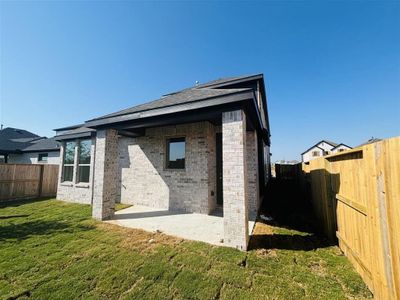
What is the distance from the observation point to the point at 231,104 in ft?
12.5

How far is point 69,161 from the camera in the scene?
882 centimetres

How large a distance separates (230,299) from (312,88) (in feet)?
53.1

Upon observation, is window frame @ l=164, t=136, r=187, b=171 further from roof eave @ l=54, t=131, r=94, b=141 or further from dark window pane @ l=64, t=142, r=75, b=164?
dark window pane @ l=64, t=142, r=75, b=164

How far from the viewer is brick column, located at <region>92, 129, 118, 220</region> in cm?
548

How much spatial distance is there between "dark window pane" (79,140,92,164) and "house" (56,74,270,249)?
2cm

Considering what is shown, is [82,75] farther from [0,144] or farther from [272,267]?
[0,144]

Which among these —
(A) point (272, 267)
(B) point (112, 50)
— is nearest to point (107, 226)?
(A) point (272, 267)

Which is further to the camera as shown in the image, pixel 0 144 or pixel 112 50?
pixel 0 144

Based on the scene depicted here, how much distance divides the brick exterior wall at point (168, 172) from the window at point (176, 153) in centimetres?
19

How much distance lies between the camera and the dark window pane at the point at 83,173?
8188 mm

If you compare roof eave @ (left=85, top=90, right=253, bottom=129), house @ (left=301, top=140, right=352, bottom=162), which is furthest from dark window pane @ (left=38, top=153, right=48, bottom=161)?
house @ (left=301, top=140, right=352, bottom=162)

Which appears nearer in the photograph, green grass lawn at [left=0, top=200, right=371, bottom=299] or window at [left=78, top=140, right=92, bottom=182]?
green grass lawn at [left=0, top=200, right=371, bottom=299]

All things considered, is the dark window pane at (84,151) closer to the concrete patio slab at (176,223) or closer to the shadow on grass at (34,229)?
the shadow on grass at (34,229)

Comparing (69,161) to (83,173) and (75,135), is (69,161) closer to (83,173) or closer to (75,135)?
(83,173)
